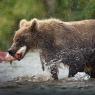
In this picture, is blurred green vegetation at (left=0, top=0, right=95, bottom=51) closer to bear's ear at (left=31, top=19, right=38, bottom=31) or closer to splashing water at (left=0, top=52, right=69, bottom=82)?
splashing water at (left=0, top=52, right=69, bottom=82)

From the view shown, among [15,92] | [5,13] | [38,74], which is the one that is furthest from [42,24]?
[5,13]

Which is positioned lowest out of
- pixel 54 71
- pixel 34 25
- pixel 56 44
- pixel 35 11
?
pixel 54 71

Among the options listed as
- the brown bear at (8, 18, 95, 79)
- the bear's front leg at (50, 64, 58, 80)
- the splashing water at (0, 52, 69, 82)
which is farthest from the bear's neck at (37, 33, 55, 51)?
the splashing water at (0, 52, 69, 82)

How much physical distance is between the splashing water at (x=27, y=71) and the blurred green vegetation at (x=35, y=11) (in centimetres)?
164

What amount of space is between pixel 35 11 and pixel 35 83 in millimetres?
5833

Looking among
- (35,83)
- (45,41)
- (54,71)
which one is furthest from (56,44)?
(35,83)

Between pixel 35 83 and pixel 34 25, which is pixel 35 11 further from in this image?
pixel 35 83

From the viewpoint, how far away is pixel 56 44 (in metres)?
12.0

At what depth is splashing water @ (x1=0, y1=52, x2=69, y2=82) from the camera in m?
12.4

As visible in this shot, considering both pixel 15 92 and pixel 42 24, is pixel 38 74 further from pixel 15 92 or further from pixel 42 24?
pixel 15 92

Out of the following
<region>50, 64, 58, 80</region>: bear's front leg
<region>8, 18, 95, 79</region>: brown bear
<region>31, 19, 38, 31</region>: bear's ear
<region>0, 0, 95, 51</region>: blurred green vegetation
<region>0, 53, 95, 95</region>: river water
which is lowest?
<region>0, 53, 95, 95</region>: river water

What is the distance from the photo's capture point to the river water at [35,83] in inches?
405

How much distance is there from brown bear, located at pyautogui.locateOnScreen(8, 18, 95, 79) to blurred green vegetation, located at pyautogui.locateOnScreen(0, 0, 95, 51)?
13.5 feet

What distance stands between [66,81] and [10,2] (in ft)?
20.6
